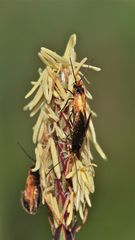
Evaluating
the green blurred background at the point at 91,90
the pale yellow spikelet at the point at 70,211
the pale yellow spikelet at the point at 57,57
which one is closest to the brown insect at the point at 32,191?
the pale yellow spikelet at the point at 70,211

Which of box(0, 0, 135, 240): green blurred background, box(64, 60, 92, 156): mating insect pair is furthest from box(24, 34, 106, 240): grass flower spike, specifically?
box(0, 0, 135, 240): green blurred background

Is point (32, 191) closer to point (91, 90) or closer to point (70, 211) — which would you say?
point (70, 211)

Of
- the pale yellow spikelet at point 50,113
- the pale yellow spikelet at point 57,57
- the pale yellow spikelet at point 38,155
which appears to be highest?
the pale yellow spikelet at point 57,57

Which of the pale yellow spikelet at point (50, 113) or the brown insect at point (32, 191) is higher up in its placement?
the pale yellow spikelet at point (50, 113)

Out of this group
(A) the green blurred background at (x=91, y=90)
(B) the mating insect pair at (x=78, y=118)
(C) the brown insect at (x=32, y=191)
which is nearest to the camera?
(B) the mating insect pair at (x=78, y=118)

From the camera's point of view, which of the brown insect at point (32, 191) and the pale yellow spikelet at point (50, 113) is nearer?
the pale yellow spikelet at point (50, 113)

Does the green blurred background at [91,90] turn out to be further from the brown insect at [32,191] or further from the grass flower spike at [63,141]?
the grass flower spike at [63,141]
